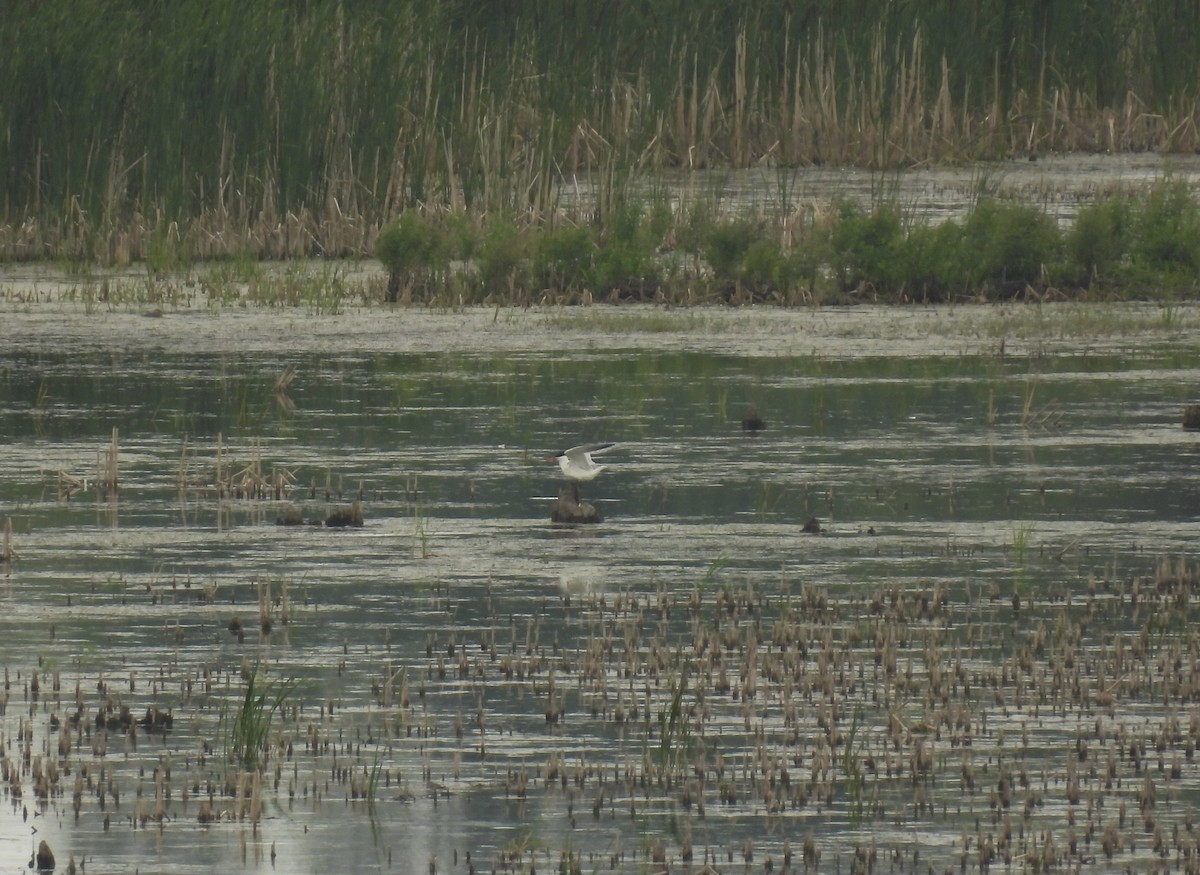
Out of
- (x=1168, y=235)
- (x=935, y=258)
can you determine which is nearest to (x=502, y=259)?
(x=935, y=258)

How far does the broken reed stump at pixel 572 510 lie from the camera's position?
37.2ft

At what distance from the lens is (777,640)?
883 cm

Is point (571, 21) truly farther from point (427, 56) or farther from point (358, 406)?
point (358, 406)

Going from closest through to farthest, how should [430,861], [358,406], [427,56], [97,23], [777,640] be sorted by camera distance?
[430,861] < [777,640] < [358,406] < [97,23] < [427,56]

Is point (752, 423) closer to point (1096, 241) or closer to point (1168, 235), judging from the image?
point (1096, 241)

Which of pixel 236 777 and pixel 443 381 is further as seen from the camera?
pixel 443 381

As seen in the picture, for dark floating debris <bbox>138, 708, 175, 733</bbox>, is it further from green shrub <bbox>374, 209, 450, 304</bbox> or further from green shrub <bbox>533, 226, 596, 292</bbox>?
green shrub <bbox>533, 226, 596, 292</bbox>

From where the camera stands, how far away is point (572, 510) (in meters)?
11.3

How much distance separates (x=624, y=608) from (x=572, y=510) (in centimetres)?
192

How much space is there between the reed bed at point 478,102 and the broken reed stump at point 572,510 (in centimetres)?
1051

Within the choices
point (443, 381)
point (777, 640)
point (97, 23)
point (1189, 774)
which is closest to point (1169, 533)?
point (777, 640)

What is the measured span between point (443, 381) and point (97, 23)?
275 inches

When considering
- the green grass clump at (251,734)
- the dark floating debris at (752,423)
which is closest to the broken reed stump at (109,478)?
the dark floating debris at (752,423)

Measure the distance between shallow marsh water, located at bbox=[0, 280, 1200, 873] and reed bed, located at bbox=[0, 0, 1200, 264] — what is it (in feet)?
15.7
